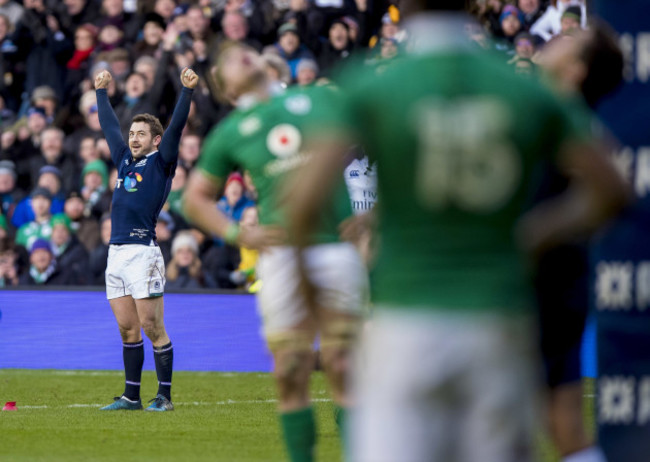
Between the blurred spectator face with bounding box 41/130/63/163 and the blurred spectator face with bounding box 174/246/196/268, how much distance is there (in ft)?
13.2

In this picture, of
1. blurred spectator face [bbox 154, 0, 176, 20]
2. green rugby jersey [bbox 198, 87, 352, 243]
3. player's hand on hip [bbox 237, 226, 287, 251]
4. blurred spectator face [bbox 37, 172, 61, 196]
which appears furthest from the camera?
blurred spectator face [bbox 154, 0, 176, 20]

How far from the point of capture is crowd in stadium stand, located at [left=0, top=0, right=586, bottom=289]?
16938 mm

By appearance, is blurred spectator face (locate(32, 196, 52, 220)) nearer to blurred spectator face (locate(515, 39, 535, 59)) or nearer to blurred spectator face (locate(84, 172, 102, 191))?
blurred spectator face (locate(84, 172, 102, 191))

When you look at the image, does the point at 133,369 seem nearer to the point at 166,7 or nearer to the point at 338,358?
the point at 338,358

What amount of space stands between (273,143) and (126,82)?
12742mm

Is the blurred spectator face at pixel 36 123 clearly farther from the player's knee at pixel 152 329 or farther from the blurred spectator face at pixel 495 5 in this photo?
the player's knee at pixel 152 329

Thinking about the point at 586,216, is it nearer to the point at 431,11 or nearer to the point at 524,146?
the point at 524,146

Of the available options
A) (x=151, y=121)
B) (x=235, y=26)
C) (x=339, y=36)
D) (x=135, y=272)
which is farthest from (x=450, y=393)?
(x=235, y=26)

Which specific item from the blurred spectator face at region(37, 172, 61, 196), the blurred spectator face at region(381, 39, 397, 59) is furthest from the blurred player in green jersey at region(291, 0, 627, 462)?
the blurred spectator face at region(37, 172, 61, 196)

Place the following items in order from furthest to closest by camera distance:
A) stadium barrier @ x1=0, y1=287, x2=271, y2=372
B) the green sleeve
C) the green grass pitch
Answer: stadium barrier @ x1=0, y1=287, x2=271, y2=372 < the green grass pitch < the green sleeve

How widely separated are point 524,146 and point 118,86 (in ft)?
53.3

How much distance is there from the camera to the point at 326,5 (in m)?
19.1

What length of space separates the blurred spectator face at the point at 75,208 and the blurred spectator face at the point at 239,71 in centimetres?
1140

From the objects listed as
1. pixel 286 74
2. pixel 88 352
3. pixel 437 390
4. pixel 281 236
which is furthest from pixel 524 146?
pixel 88 352
